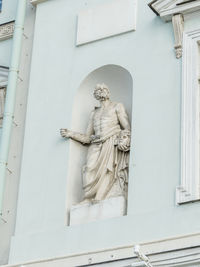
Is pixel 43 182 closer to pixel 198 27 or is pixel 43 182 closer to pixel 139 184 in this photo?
pixel 139 184

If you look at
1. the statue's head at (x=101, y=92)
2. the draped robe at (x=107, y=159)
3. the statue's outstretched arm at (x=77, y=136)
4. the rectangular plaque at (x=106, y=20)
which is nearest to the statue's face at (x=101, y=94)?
the statue's head at (x=101, y=92)

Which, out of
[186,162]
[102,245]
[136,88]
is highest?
[136,88]

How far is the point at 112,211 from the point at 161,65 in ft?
6.39

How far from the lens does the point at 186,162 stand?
13.3m

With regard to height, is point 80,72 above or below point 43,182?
above

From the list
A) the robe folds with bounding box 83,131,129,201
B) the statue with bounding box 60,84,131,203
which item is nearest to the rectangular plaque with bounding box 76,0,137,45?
the statue with bounding box 60,84,131,203

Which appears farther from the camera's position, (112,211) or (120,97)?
(120,97)

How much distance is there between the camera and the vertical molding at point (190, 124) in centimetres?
1317

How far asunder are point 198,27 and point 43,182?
9.03 ft

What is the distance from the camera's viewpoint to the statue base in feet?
44.7

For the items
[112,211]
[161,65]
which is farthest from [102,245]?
[161,65]

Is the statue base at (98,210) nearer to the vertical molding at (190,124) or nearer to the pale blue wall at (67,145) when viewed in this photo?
the pale blue wall at (67,145)

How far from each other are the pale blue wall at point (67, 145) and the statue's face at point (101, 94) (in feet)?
1.03

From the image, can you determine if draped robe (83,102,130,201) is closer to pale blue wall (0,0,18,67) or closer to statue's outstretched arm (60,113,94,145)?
statue's outstretched arm (60,113,94,145)
